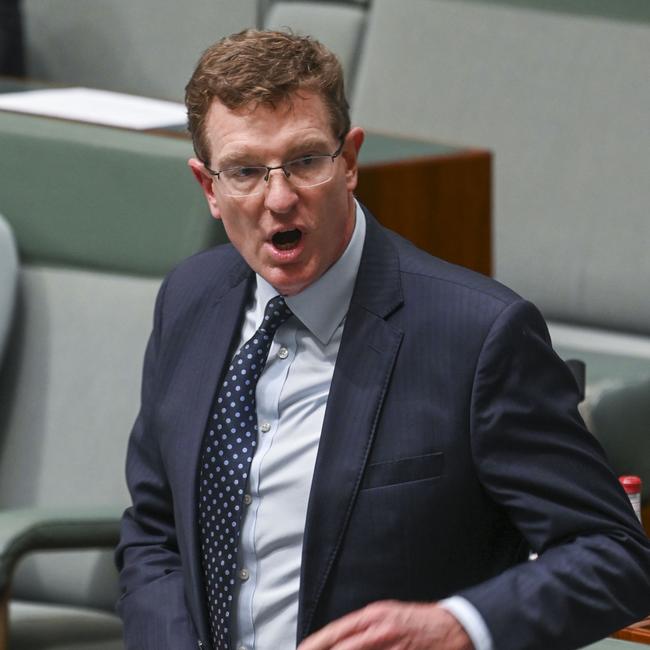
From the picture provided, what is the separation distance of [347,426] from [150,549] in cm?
35

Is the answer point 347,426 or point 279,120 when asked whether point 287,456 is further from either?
point 279,120

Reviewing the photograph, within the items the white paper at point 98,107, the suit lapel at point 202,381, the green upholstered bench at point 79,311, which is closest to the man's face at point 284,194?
the suit lapel at point 202,381

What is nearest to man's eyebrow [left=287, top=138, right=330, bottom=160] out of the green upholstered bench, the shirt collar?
the shirt collar

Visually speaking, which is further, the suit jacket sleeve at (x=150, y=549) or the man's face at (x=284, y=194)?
the suit jacket sleeve at (x=150, y=549)

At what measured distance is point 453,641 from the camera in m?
1.42

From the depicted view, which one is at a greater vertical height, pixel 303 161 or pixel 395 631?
pixel 303 161

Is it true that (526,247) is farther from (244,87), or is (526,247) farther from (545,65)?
(244,87)

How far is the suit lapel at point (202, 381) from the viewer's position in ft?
5.46

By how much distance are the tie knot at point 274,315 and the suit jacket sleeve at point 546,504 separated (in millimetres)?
247

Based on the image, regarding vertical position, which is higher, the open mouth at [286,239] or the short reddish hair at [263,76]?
the short reddish hair at [263,76]

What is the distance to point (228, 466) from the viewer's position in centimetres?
164

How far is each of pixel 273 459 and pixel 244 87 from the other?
1.20 feet

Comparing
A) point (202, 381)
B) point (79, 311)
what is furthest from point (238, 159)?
point (79, 311)

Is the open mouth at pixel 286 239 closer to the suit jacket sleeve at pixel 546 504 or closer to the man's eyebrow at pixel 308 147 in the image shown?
the man's eyebrow at pixel 308 147
